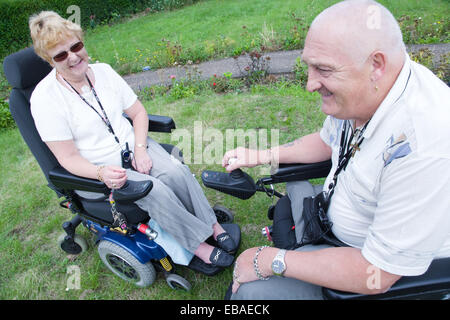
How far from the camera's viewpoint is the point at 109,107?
6.70 ft

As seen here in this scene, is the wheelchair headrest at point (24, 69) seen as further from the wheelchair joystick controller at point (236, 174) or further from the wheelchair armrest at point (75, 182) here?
the wheelchair joystick controller at point (236, 174)

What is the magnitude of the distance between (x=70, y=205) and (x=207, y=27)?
6825mm

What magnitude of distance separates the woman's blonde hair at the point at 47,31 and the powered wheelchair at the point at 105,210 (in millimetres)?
195

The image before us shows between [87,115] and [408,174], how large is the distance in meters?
1.79

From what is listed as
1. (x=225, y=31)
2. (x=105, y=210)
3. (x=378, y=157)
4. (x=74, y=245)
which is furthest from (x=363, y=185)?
(x=225, y=31)

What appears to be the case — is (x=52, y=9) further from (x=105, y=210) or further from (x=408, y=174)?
(x=408, y=174)

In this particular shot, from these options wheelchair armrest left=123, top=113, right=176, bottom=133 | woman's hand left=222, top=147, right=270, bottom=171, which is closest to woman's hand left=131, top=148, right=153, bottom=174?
wheelchair armrest left=123, top=113, right=176, bottom=133

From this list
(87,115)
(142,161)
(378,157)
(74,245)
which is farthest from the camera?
(74,245)

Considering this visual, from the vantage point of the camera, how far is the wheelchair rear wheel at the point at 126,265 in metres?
1.89

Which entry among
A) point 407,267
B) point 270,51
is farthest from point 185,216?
point 270,51

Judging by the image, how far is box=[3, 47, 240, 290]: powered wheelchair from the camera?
1737 millimetres

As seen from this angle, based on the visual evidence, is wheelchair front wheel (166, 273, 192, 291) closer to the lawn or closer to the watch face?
the lawn

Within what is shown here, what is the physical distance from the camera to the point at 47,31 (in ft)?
5.60

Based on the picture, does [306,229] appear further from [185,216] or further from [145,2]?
[145,2]
